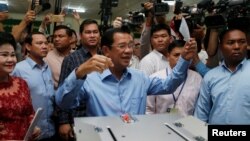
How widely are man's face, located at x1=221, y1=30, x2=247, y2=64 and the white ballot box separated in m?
1.12

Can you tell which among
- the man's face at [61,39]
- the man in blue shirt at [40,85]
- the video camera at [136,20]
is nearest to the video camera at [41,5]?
the man's face at [61,39]

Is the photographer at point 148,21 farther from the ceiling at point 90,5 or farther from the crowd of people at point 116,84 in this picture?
the ceiling at point 90,5

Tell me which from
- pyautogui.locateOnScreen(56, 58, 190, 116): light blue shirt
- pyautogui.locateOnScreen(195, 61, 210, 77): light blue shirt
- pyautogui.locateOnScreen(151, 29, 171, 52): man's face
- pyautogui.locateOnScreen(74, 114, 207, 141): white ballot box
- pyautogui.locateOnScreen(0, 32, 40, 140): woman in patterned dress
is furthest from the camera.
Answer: pyautogui.locateOnScreen(151, 29, 171, 52): man's face

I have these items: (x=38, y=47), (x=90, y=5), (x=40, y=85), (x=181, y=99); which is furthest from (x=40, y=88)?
(x=90, y=5)

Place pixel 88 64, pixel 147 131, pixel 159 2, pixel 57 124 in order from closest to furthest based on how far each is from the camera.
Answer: pixel 147 131 → pixel 88 64 → pixel 57 124 → pixel 159 2

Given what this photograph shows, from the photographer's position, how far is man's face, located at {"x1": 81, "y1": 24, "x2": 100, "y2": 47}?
8.27ft

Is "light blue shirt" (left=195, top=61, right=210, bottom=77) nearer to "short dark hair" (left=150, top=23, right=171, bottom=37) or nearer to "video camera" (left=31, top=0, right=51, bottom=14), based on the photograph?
"short dark hair" (left=150, top=23, right=171, bottom=37)

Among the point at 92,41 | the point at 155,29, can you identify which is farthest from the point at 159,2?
the point at 92,41

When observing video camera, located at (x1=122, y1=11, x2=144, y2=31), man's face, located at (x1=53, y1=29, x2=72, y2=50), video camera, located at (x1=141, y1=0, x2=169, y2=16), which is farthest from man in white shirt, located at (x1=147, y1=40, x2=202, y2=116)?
man's face, located at (x1=53, y1=29, x2=72, y2=50)

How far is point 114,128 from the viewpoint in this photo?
0.88 m

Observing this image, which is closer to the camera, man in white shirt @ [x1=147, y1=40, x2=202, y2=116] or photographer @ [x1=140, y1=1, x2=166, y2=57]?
man in white shirt @ [x1=147, y1=40, x2=202, y2=116]

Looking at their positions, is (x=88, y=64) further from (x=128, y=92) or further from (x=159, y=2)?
(x=159, y=2)

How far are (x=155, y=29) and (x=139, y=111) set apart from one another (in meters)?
1.28

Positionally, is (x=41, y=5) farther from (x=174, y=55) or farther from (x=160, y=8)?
(x=174, y=55)
